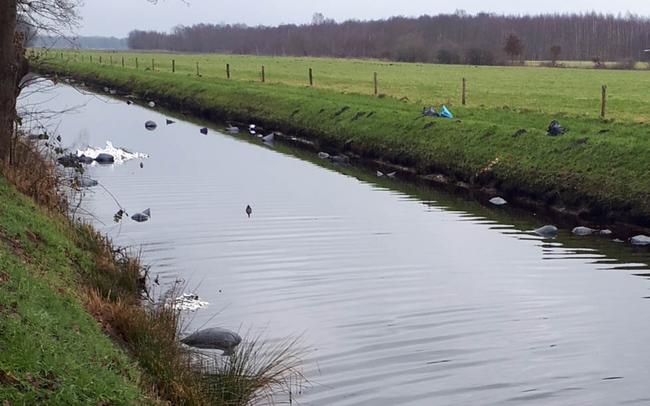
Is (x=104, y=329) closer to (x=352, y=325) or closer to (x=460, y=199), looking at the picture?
(x=352, y=325)

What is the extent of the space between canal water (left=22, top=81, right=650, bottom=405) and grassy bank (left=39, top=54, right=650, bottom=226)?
1.94 m

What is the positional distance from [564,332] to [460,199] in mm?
12730

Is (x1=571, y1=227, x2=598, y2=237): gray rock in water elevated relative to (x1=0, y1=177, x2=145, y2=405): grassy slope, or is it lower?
lower

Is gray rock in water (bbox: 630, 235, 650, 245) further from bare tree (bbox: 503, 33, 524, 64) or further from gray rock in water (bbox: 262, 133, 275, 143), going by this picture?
bare tree (bbox: 503, 33, 524, 64)

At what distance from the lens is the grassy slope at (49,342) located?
7.39m

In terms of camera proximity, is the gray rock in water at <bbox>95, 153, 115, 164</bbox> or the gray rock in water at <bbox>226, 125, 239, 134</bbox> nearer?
the gray rock in water at <bbox>95, 153, 115, 164</bbox>

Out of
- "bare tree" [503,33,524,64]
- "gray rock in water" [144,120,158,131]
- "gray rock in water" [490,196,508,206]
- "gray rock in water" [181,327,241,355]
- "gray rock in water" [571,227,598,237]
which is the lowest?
"gray rock in water" [571,227,598,237]

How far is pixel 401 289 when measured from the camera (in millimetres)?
15570

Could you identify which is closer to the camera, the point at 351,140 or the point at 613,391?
the point at 613,391

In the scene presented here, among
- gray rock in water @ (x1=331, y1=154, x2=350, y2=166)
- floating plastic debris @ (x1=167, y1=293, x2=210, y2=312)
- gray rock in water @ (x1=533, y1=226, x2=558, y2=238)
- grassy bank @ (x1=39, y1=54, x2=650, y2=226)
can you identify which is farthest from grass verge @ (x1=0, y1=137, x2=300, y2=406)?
gray rock in water @ (x1=331, y1=154, x2=350, y2=166)

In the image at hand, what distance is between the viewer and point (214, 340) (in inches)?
475

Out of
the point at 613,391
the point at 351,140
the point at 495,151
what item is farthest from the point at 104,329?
the point at 351,140

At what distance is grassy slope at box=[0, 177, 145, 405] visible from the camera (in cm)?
739

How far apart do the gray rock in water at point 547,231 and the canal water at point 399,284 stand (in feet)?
0.97
